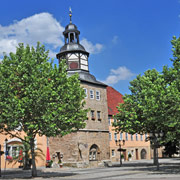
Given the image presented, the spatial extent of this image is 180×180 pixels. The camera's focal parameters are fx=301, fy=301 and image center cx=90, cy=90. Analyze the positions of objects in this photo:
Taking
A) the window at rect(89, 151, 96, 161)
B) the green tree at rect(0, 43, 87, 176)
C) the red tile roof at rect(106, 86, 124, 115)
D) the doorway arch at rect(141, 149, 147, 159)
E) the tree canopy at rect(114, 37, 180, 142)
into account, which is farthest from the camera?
the doorway arch at rect(141, 149, 147, 159)

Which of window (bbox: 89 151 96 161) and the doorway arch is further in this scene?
the doorway arch

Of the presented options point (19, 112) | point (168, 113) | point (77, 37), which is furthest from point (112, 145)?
point (19, 112)

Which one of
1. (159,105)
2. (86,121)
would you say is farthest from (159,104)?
(86,121)

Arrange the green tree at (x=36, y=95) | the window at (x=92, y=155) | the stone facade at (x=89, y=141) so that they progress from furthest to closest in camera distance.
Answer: the window at (x=92, y=155) < the stone facade at (x=89, y=141) < the green tree at (x=36, y=95)

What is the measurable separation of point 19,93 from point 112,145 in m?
28.8

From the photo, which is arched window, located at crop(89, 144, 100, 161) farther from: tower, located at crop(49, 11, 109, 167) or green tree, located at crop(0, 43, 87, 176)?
green tree, located at crop(0, 43, 87, 176)

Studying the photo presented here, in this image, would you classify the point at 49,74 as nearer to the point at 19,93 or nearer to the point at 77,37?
the point at 19,93

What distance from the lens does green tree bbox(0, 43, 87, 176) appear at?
21297 millimetres

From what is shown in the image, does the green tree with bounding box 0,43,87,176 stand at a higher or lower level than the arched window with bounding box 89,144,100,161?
higher

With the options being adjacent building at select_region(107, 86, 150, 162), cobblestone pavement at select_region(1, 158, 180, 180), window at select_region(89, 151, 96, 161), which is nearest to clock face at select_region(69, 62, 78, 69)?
adjacent building at select_region(107, 86, 150, 162)

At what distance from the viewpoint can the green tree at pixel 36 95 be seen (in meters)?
21.3

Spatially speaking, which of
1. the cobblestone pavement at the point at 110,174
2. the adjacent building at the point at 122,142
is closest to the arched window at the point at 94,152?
the adjacent building at the point at 122,142

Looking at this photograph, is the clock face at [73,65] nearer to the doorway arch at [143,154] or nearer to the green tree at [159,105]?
the green tree at [159,105]

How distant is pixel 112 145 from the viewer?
4862cm
